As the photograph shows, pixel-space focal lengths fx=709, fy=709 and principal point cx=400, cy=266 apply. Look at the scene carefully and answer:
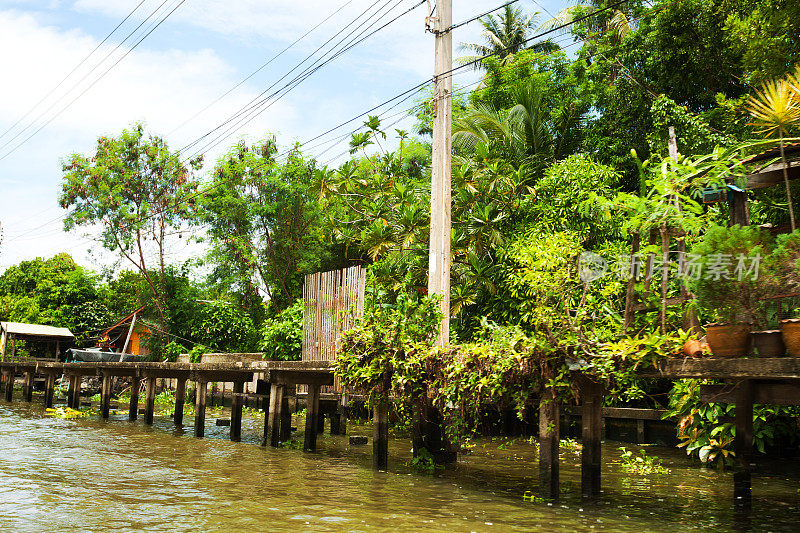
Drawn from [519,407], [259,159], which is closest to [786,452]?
[519,407]

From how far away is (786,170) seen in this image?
6836mm

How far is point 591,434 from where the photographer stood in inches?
304

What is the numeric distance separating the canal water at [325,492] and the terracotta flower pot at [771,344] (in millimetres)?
1910

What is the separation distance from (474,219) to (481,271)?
1.07 meters

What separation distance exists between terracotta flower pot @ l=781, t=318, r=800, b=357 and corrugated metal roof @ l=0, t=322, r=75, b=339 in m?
29.0

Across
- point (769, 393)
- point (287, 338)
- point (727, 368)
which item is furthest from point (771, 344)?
point (287, 338)

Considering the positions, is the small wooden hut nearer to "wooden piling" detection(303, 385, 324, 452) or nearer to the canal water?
the canal water

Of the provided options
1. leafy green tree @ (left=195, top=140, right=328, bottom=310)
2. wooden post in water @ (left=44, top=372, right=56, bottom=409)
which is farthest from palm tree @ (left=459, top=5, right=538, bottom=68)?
wooden post in water @ (left=44, top=372, right=56, bottom=409)

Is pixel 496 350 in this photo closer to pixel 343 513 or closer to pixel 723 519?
pixel 343 513

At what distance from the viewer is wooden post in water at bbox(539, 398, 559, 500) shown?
7.68m

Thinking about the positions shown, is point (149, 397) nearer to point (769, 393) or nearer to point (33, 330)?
point (769, 393)

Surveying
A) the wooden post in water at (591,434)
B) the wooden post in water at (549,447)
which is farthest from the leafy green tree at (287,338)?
the wooden post in water at (591,434)

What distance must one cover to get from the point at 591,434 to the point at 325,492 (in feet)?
10.1

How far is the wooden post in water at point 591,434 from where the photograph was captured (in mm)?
7656
